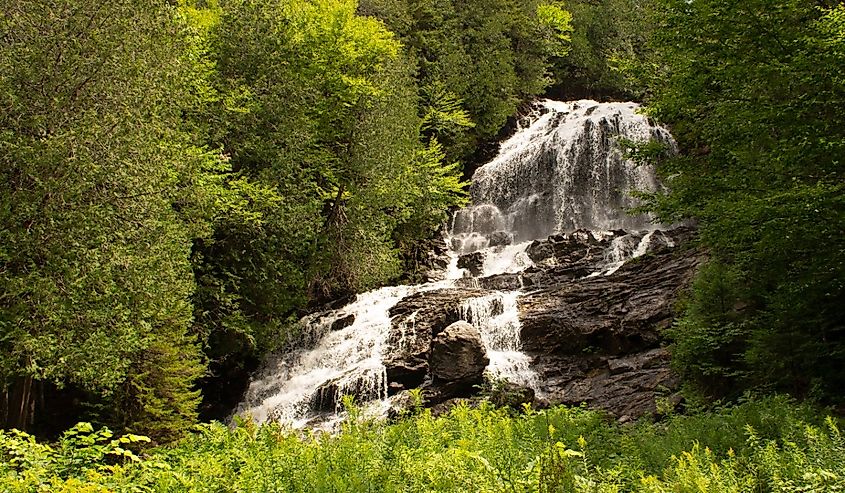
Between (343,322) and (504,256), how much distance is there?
296 inches

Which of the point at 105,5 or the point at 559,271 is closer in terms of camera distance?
the point at 105,5

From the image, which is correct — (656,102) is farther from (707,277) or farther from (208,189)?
(208,189)

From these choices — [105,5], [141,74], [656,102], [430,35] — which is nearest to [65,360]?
[141,74]

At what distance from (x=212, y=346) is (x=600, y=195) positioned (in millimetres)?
16171

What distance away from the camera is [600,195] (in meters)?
25.3

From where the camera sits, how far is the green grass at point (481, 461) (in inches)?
153

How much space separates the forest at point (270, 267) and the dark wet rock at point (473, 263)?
677 centimetres

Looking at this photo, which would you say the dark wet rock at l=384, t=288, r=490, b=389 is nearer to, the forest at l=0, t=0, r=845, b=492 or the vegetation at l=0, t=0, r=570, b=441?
the vegetation at l=0, t=0, r=570, b=441

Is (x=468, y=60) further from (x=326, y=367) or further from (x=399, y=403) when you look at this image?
(x=399, y=403)

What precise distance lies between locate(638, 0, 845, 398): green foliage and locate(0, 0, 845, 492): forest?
0.04 metres

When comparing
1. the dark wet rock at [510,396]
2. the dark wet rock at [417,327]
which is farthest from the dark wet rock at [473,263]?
the dark wet rock at [510,396]

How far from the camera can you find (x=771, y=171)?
7.96 metres

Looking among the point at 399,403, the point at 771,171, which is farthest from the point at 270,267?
the point at 771,171

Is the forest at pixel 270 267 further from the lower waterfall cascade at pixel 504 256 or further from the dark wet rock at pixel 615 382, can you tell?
the dark wet rock at pixel 615 382
